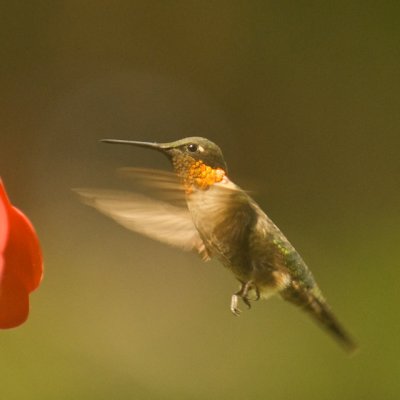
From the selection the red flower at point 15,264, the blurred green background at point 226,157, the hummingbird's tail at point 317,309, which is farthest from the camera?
the blurred green background at point 226,157

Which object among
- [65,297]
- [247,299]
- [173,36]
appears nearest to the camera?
[247,299]

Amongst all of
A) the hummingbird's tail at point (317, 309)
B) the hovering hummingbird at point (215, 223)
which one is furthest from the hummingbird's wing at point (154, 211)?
the hummingbird's tail at point (317, 309)

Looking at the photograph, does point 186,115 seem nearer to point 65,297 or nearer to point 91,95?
point 91,95

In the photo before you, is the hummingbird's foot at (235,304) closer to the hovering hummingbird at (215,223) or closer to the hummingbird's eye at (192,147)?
the hovering hummingbird at (215,223)

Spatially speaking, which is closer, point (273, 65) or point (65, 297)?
point (65, 297)

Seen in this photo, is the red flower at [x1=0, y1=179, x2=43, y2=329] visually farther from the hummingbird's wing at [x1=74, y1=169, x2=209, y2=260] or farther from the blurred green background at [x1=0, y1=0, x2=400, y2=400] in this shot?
the blurred green background at [x1=0, y1=0, x2=400, y2=400]

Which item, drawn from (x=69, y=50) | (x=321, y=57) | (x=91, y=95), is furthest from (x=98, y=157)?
(x=321, y=57)

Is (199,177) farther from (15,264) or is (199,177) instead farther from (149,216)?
(15,264)
